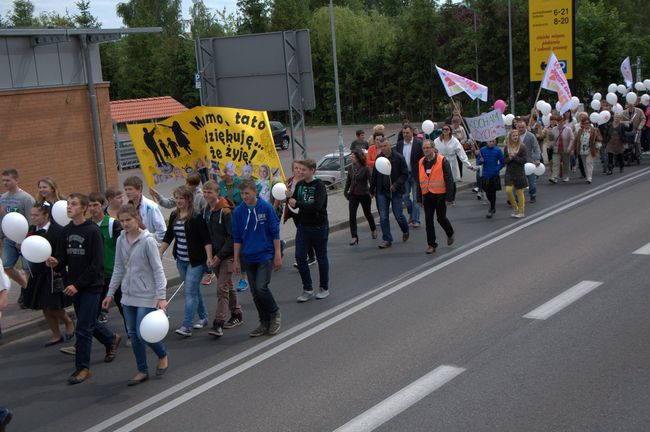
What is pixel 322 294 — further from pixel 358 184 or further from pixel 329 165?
pixel 329 165

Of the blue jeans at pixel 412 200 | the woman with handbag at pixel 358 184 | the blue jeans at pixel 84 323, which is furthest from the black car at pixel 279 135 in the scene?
the blue jeans at pixel 84 323

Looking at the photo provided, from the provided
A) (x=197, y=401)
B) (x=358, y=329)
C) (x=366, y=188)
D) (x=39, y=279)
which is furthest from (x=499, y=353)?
(x=366, y=188)

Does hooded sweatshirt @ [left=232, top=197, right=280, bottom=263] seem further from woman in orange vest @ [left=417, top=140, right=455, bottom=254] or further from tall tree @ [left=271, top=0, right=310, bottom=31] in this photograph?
tall tree @ [left=271, top=0, right=310, bottom=31]

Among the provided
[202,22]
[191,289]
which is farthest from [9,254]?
[202,22]

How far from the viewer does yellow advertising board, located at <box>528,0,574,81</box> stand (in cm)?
2669

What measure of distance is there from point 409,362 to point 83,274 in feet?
10.2

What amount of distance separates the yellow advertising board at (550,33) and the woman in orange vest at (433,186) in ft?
52.4

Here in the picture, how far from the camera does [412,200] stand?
14.8 meters

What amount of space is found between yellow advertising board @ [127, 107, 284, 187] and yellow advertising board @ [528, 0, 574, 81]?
17796 millimetres

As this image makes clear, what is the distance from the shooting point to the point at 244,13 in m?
66.6

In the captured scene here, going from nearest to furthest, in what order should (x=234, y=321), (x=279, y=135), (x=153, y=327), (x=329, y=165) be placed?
(x=153, y=327) < (x=234, y=321) < (x=329, y=165) < (x=279, y=135)

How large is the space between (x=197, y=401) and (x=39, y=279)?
277cm

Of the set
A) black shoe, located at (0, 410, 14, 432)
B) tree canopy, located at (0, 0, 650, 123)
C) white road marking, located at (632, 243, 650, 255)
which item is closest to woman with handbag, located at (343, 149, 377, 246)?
white road marking, located at (632, 243, 650, 255)

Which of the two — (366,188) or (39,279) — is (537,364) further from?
(366,188)
